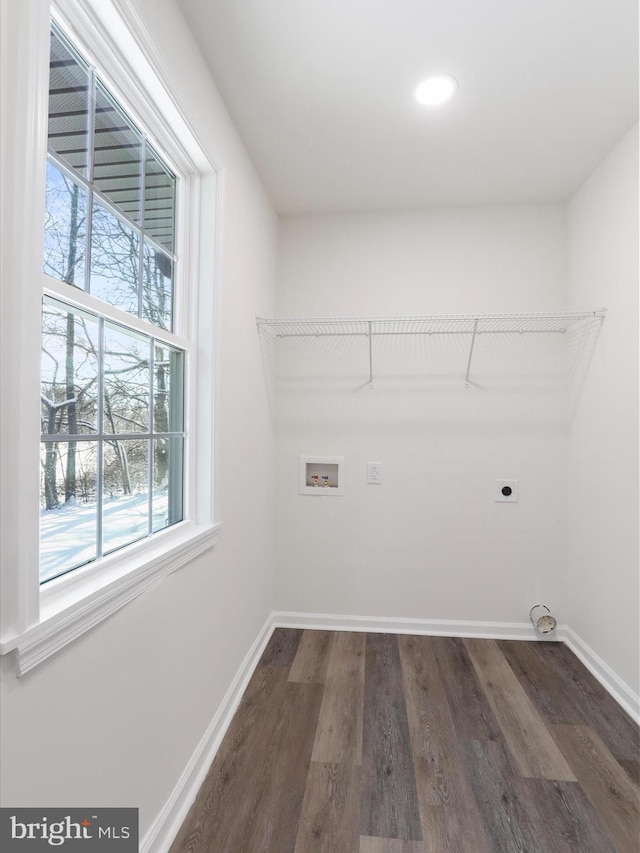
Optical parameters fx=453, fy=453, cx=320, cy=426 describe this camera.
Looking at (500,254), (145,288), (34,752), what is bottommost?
(34,752)

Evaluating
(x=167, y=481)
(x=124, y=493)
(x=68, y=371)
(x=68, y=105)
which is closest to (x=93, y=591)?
(x=124, y=493)

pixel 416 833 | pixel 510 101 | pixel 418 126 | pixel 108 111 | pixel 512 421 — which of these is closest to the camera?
pixel 108 111

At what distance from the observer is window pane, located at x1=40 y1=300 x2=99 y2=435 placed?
969mm

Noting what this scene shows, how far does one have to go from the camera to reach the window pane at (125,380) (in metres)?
1.20

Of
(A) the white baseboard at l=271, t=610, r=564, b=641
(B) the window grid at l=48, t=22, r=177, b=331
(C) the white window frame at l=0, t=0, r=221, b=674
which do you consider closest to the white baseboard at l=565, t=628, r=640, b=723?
(A) the white baseboard at l=271, t=610, r=564, b=641

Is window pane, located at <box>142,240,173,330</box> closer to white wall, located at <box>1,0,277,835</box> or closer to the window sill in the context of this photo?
white wall, located at <box>1,0,277,835</box>

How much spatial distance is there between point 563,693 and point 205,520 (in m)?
1.81

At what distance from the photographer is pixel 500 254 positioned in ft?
8.72

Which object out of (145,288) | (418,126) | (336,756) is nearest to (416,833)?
(336,756)

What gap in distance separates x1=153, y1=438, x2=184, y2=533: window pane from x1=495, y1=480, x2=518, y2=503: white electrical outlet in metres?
1.83

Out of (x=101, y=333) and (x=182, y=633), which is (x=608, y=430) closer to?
(x=182, y=633)

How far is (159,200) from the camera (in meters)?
1.54

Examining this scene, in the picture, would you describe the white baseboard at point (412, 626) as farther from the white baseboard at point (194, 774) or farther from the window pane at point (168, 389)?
the window pane at point (168, 389)

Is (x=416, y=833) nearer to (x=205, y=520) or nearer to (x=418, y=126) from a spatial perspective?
(x=205, y=520)
